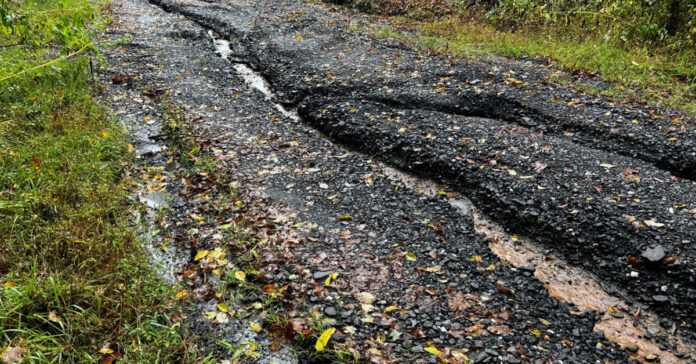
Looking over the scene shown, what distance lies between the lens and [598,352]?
8.90 ft

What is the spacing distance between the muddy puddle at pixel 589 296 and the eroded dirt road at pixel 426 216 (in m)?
0.02

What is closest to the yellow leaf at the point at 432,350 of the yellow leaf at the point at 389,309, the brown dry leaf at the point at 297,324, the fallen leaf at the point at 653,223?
the yellow leaf at the point at 389,309

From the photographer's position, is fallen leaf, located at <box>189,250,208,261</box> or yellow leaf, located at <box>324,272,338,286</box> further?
fallen leaf, located at <box>189,250,208,261</box>

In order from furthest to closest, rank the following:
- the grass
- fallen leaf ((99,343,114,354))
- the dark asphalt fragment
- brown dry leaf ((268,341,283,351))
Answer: the grass
the dark asphalt fragment
brown dry leaf ((268,341,283,351))
fallen leaf ((99,343,114,354))

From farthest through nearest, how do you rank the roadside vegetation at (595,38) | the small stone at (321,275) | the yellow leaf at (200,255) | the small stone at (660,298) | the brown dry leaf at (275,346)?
the roadside vegetation at (595,38) < the yellow leaf at (200,255) < the small stone at (321,275) < the small stone at (660,298) < the brown dry leaf at (275,346)

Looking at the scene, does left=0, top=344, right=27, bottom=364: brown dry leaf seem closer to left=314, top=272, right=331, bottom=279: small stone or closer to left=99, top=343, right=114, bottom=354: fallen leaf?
left=99, top=343, right=114, bottom=354: fallen leaf

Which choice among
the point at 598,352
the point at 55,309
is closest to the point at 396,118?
the point at 598,352

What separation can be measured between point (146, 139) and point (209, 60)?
3.32 m

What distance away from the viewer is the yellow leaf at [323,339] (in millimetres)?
2588

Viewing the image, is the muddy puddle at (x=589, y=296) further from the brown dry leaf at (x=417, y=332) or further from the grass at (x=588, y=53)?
the grass at (x=588, y=53)

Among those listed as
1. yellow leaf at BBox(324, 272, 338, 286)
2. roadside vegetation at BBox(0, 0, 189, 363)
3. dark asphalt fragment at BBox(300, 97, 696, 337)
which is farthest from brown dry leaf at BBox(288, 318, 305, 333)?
dark asphalt fragment at BBox(300, 97, 696, 337)

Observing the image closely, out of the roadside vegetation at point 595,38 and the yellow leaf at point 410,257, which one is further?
the roadside vegetation at point 595,38

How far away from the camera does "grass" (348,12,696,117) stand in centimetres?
582

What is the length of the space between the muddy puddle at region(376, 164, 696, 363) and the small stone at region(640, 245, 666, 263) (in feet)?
1.43
